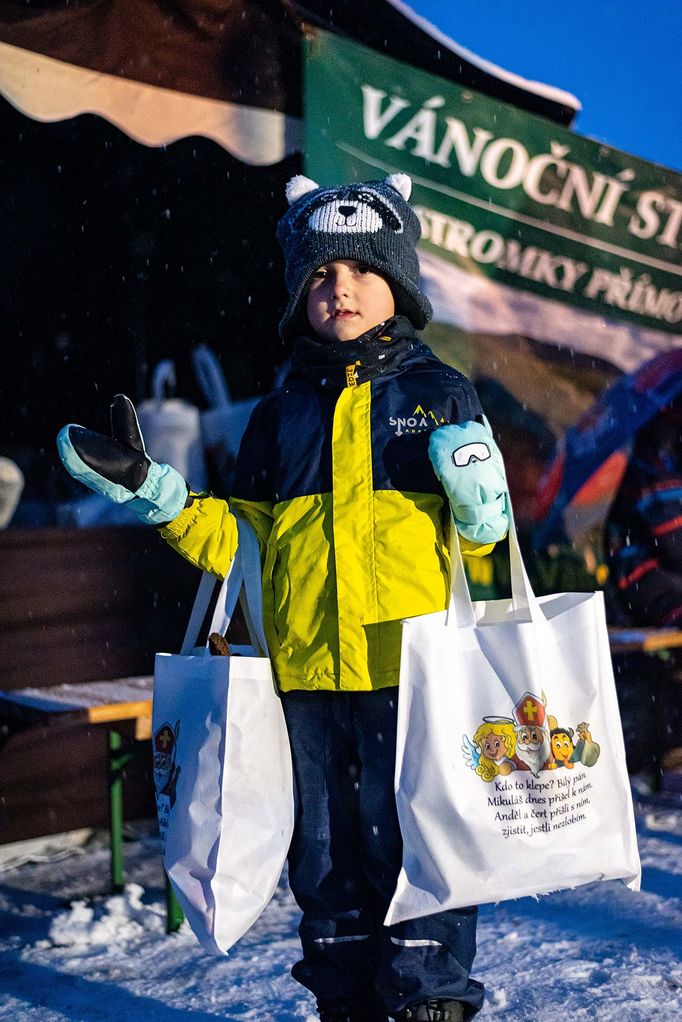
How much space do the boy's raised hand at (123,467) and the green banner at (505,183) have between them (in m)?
2.25

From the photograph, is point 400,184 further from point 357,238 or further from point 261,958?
point 261,958

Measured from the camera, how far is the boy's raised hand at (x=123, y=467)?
69.0 inches

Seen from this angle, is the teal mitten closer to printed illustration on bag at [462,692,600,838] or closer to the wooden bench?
printed illustration on bag at [462,692,600,838]

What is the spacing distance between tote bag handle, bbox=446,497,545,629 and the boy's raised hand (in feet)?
1.75

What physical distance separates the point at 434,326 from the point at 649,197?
1.47 metres

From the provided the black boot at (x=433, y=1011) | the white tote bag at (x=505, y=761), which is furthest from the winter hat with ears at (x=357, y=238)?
the black boot at (x=433, y=1011)

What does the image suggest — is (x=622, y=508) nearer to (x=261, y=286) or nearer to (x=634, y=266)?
(x=634, y=266)

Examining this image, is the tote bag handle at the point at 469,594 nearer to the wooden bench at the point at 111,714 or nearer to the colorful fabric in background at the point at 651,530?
the wooden bench at the point at 111,714

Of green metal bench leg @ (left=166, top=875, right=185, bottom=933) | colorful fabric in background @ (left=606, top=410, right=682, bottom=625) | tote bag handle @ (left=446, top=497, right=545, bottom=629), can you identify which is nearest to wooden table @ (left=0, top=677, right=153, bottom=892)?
green metal bench leg @ (left=166, top=875, right=185, bottom=933)

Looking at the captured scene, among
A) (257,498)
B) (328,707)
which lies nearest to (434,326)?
(257,498)

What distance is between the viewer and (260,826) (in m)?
1.80

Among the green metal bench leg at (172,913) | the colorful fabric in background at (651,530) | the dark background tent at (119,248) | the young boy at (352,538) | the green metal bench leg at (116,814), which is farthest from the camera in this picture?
the colorful fabric in background at (651,530)

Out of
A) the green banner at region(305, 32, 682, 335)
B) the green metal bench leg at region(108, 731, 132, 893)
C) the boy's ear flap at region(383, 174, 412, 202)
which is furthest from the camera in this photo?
the green banner at region(305, 32, 682, 335)

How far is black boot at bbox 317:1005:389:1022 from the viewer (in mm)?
1813
